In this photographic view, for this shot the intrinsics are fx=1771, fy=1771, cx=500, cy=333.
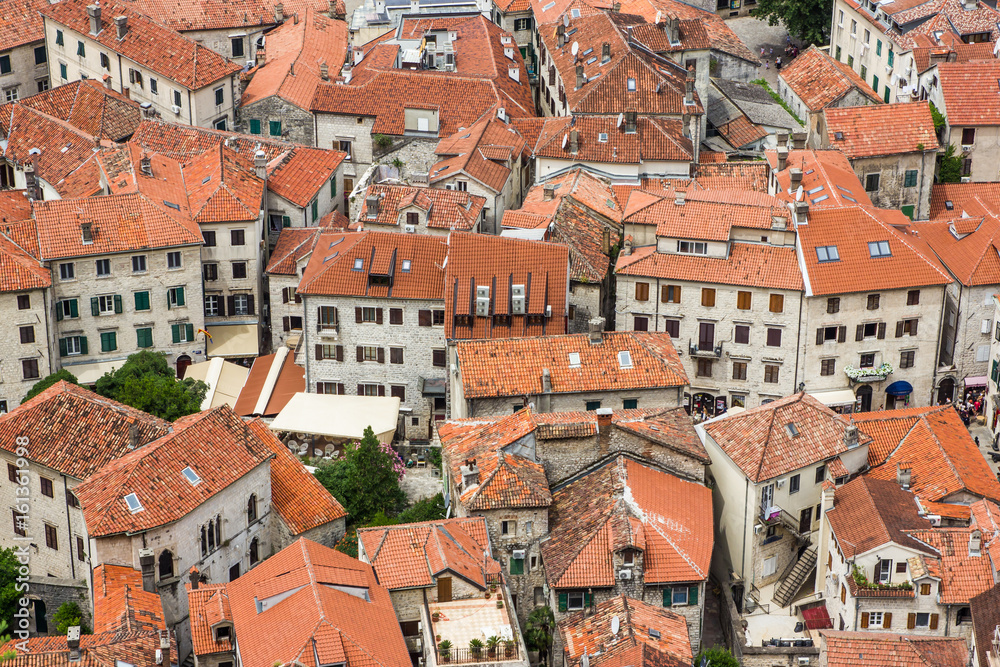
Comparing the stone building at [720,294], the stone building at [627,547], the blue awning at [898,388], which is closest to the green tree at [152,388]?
the stone building at [627,547]

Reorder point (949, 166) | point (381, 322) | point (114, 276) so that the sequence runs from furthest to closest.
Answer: point (949, 166)
point (114, 276)
point (381, 322)

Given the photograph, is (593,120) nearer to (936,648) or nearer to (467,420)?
(467,420)

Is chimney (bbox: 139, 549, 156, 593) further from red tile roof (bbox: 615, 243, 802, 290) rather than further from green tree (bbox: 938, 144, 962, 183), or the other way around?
green tree (bbox: 938, 144, 962, 183)

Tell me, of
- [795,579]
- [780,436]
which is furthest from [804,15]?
[795,579]

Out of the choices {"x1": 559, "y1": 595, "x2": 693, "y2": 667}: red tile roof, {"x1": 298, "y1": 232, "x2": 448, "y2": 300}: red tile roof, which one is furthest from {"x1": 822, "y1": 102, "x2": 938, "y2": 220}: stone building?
→ {"x1": 559, "y1": 595, "x2": 693, "y2": 667}: red tile roof

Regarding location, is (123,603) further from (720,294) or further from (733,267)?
(733,267)

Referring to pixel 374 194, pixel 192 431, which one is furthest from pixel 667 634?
pixel 374 194
